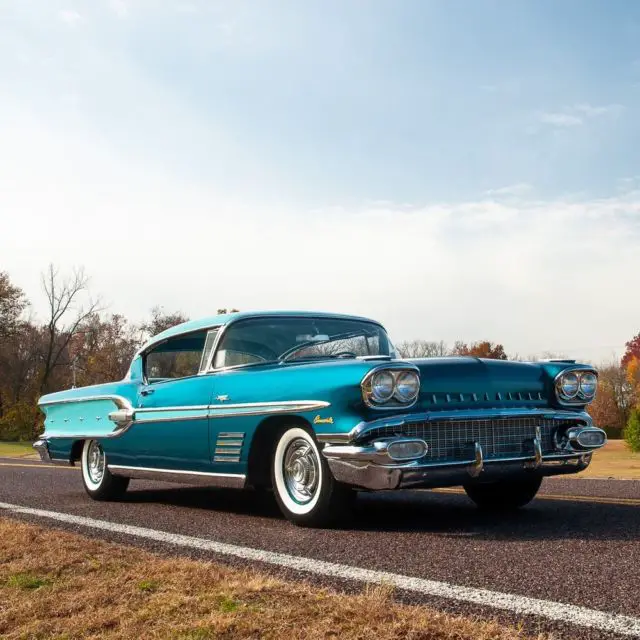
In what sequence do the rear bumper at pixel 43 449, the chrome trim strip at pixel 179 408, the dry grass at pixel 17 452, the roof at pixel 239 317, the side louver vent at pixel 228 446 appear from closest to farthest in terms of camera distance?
the side louver vent at pixel 228 446
the chrome trim strip at pixel 179 408
the roof at pixel 239 317
the rear bumper at pixel 43 449
the dry grass at pixel 17 452

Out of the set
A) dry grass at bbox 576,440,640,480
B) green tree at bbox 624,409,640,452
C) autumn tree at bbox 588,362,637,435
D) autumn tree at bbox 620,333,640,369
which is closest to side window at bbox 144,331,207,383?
dry grass at bbox 576,440,640,480

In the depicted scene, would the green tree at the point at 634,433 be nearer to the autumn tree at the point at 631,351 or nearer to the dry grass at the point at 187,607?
the dry grass at the point at 187,607

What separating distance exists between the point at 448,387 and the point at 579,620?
2319 mm

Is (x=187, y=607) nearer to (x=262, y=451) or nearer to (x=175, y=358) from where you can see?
(x=262, y=451)

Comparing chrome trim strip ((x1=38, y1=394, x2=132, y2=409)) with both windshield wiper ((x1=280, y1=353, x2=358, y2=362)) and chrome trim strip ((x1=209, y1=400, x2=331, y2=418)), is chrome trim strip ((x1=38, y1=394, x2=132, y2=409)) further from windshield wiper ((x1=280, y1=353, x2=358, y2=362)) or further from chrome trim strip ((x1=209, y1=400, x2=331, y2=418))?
windshield wiper ((x1=280, y1=353, x2=358, y2=362))

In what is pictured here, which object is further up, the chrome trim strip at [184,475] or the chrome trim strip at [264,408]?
the chrome trim strip at [264,408]

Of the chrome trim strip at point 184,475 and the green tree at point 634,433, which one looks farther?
the green tree at point 634,433

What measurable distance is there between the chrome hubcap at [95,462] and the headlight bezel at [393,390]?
3.71 meters

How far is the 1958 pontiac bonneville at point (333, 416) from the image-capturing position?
492cm

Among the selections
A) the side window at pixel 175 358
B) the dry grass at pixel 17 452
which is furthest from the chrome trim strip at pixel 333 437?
the dry grass at pixel 17 452

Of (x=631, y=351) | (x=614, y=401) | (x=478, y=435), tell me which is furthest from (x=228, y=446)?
(x=631, y=351)

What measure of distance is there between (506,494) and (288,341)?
2004mm

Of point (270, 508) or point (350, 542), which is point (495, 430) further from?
point (270, 508)

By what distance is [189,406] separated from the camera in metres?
6.31
